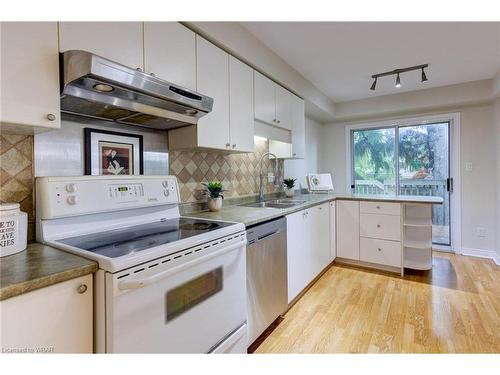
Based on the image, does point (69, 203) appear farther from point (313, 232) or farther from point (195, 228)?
point (313, 232)

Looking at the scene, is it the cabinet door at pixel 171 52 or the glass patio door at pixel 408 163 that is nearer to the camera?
the cabinet door at pixel 171 52

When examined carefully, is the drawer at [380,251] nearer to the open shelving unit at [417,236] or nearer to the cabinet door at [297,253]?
the open shelving unit at [417,236]

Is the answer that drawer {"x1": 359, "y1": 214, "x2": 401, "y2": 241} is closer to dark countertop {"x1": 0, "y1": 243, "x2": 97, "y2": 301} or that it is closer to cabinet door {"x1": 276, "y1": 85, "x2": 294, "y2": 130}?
cabinet door {"x1": 276, "y1": 85, "x2": 294, "y2": 130}

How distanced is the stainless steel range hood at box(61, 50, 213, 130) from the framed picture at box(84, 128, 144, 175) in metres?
0.10

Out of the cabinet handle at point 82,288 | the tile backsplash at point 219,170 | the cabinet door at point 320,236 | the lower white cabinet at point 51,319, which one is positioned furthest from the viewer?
the cabinet door at point 320,236

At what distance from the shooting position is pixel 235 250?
1481mm

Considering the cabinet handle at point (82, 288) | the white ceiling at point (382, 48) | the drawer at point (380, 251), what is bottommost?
the drawer at point (380, 251)

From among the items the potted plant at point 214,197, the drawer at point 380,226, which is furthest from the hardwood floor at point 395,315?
the potted plant at point 214,197

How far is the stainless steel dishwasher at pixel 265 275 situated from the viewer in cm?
171

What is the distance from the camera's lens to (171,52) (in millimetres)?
1565

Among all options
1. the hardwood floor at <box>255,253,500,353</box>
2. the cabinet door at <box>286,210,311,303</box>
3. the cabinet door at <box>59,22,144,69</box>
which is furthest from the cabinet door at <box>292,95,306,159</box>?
the cabinet door at <box>59,22,144,69</box>

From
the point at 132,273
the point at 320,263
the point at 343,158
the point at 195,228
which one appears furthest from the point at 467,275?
the point at 132,273

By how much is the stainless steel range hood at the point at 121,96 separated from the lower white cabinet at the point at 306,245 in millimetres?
1174

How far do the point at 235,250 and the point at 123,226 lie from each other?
633mm
